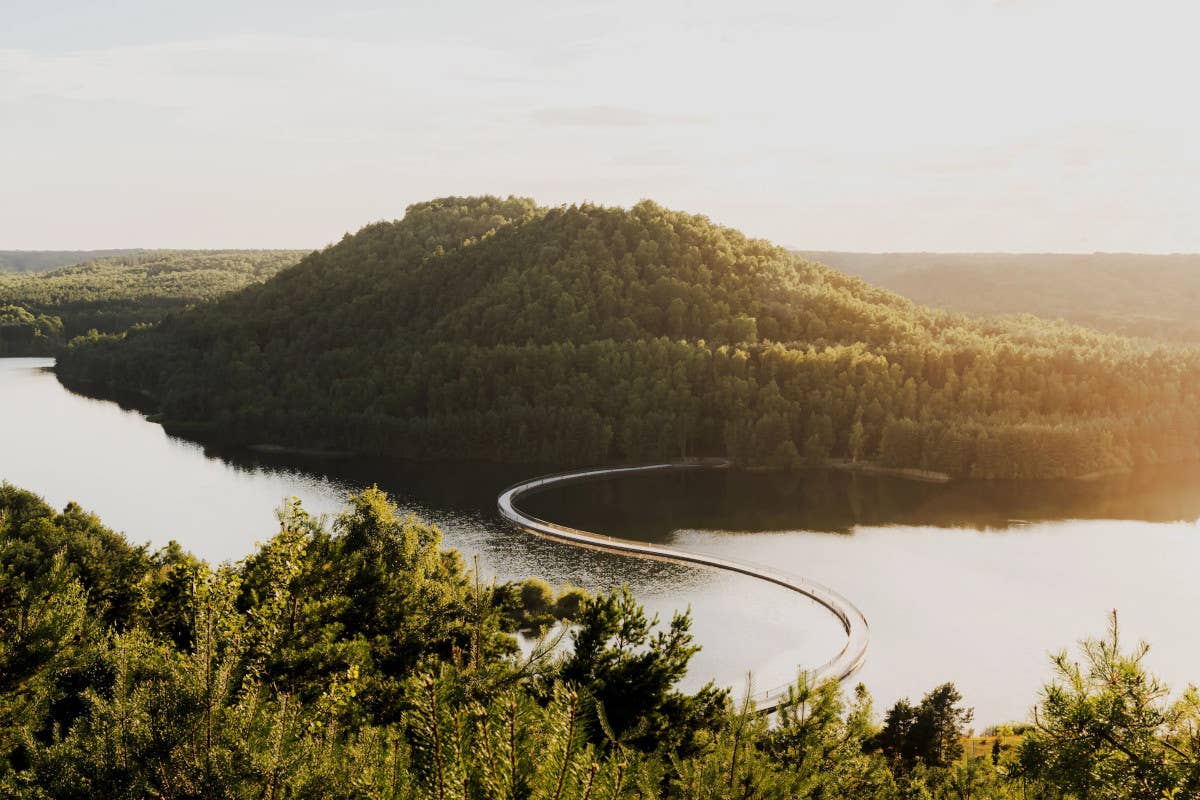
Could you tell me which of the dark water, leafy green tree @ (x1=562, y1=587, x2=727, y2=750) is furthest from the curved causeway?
leafy green tree @ (x1=562, y1=587, x2=727, y2=750)

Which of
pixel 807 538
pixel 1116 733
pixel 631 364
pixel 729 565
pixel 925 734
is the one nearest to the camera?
pixel 1116 733

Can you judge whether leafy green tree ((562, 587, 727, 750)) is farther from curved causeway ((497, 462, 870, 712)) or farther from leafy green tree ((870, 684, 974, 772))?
curved causeway ((497, 462, 870, 712))

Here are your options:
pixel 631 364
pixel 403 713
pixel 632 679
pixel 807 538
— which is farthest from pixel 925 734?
pixel 631 364

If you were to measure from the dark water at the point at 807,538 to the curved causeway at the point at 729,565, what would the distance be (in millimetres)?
924

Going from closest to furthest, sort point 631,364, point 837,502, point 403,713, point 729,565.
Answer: point 403,713 < point 729,565 < point 837,502 < point 631,364

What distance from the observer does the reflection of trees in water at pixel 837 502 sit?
73.9 m

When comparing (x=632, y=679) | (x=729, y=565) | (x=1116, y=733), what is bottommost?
(x=729, y=565)

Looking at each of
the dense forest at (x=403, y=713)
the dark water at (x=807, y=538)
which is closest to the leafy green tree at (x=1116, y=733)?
the dense forest at (x=403, y=713)

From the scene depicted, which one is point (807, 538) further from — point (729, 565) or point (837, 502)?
point (837, 502)

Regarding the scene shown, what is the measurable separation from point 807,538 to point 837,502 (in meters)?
12.9

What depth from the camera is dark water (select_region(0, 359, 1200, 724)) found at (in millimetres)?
48094

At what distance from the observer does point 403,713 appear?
10.2 metres

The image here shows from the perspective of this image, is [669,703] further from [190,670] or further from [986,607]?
[986,607]

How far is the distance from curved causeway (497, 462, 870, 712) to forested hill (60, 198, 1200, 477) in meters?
16.1
